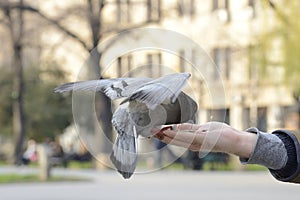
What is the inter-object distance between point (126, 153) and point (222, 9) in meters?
45.3

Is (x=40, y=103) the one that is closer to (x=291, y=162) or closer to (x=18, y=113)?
(x=18, y=113)

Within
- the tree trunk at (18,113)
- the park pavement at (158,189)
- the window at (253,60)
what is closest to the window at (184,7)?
the window at (253,60)

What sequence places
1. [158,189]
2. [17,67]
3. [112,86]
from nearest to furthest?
[112,86], [158,189], [17,67]

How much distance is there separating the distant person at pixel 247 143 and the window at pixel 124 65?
56 cm

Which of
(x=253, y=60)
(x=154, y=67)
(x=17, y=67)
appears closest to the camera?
(x=154, y=67)

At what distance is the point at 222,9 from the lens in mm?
47719

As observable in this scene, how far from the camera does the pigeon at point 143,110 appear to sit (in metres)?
2.77

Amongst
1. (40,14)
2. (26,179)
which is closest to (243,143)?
(26,179)

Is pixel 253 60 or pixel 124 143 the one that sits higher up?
pixel 253 60

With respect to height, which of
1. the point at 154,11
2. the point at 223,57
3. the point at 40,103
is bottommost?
the point at 40,103

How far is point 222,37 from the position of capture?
45.6 meters

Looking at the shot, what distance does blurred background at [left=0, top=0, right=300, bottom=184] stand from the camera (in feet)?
114

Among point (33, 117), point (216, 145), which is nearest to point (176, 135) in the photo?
point (216, 145)

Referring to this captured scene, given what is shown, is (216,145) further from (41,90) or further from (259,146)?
(41,90)
